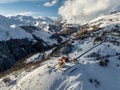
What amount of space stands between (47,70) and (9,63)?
5687 centimetres

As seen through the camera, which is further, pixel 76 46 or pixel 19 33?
pixel 19 33

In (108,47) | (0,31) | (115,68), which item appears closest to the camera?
(115,68)

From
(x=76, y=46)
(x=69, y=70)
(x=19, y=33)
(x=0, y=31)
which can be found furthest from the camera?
(x=19, y=33)

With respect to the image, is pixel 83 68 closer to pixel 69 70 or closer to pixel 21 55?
pixel 69 70

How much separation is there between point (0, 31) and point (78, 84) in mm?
97523

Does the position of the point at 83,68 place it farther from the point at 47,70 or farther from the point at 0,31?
the point at 0,31

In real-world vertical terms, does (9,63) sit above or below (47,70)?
below

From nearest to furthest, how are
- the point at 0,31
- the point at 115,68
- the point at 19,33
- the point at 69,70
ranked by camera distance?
the point at 69,70
the point at 115,68
the point at 0,31
the point at 19,33

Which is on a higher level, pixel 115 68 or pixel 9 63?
pixel 115 68

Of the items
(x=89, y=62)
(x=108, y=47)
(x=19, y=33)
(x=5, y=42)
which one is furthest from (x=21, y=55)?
(x=89, y=62)

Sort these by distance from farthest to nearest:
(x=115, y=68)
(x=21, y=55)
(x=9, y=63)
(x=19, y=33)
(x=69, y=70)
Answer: (x=19, y=33)
(x=21, y=55)
(x=9, y=63)
(x=115, y=68)
(x=69, y=70)

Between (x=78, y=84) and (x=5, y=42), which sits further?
(x=5, y=42)

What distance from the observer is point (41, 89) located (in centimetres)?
3206

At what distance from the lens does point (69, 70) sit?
35062mm
